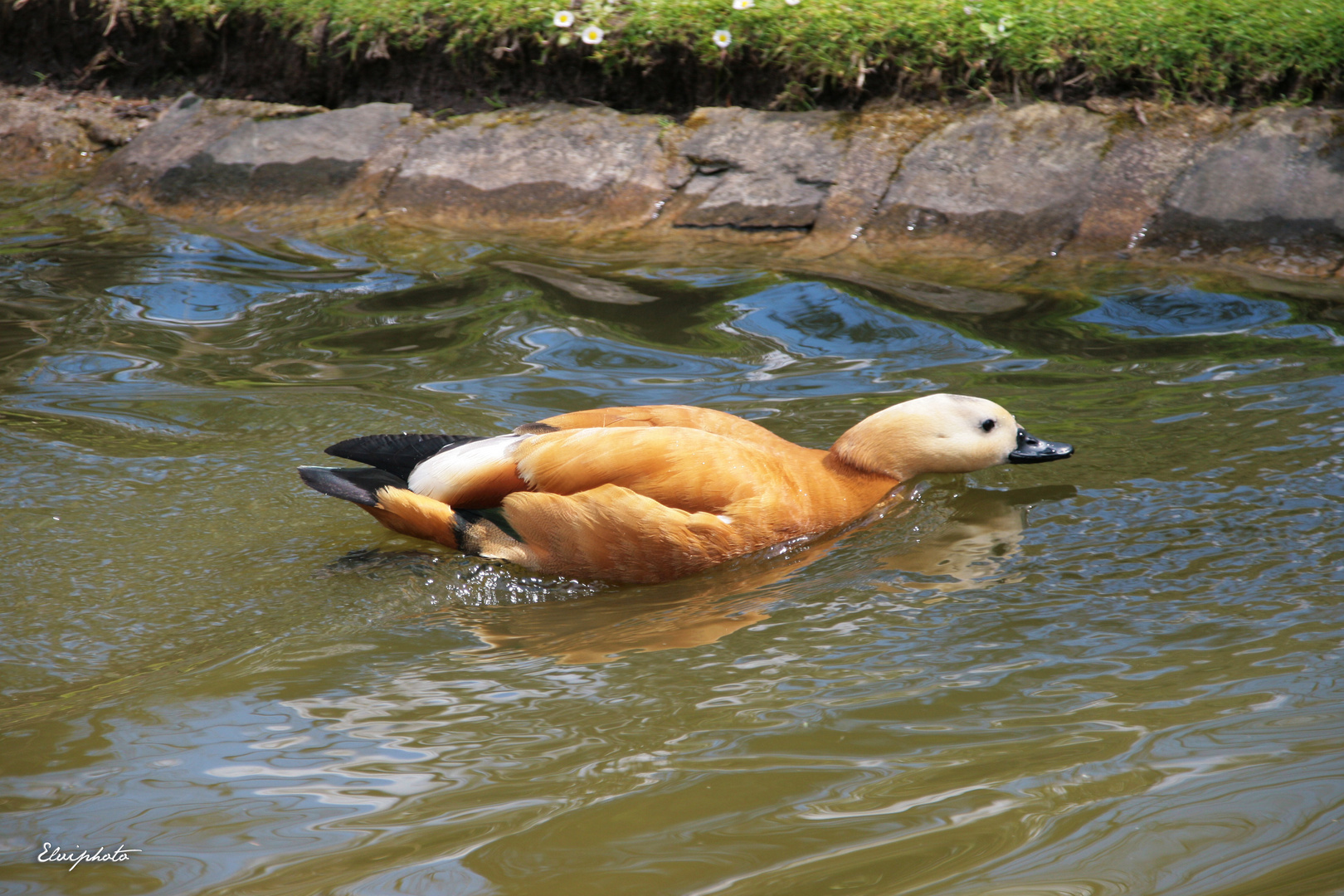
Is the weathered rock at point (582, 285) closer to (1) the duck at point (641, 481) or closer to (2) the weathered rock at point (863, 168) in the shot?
(2) the weathered rock at point (863, 168)

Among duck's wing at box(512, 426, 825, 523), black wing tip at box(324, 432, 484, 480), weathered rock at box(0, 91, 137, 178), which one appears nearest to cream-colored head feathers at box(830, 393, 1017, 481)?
duck's wing at box(512, 426, 825, 523)

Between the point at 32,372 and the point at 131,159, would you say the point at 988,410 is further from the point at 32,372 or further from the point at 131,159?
the point at 131,159

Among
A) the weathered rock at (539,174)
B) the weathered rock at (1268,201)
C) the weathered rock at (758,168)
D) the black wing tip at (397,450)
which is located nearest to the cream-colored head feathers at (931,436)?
the black wing tip at (397,450)

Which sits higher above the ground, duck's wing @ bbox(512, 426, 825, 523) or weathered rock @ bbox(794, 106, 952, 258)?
weathered rock @ bbox(794, 106, 952, 258)

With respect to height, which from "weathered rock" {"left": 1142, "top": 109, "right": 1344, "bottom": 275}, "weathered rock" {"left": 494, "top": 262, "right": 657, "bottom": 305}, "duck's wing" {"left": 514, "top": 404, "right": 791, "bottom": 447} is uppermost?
"weathered rock" {"left": 1142, "top": 109, "right": 1344, "bottom": 275}

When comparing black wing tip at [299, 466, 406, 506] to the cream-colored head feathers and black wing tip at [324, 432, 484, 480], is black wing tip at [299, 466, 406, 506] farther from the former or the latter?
the cream-colored head feathers

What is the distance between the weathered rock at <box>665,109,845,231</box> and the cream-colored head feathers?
2.27 metres

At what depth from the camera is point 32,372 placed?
460 cm

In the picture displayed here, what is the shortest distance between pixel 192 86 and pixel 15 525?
5.15 m

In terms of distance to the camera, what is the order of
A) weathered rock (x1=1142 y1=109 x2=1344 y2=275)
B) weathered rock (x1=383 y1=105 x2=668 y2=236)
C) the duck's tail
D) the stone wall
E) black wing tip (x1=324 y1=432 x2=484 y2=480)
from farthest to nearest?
weathered rock (x1=383 y1=105 x2=668 y2=236), the stone wall, weathered rock (x1=1142 y1=109 x2=1344 y2=275), black wing tip (x1=324 y1=432 x2=484 y2=480), the duck's tail

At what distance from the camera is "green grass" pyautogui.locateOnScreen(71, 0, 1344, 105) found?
568 centimetres

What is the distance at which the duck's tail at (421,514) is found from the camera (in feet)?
11.0

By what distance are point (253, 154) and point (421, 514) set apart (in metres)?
4.10
